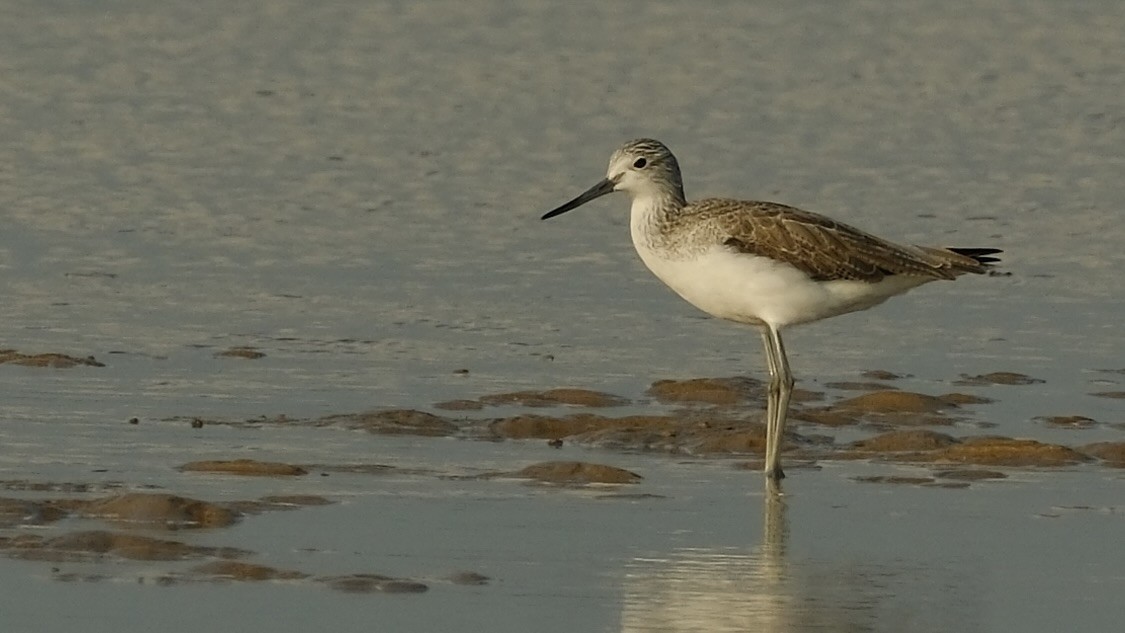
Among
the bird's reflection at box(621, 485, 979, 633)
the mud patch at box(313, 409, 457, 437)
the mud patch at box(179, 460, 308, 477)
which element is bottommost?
the bird's reflection at box(621, 485, 979, 633)

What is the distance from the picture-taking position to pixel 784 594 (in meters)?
8.24

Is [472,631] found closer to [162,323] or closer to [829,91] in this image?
[162,323]

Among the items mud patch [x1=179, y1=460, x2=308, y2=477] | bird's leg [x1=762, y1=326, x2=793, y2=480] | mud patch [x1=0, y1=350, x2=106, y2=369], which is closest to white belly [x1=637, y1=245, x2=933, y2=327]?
Answer: bird's leg [x1=762, y1=326, x2=793, y2=480]

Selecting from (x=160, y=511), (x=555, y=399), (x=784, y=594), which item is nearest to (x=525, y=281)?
(x=555, y=399)

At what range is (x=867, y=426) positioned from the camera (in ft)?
37.4

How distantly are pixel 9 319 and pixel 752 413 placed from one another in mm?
3998

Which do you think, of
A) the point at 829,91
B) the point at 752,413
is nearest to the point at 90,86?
the point at 829,91

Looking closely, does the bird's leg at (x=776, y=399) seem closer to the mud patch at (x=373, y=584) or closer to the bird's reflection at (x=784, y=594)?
the bird's reflection at (x=784, y=594)

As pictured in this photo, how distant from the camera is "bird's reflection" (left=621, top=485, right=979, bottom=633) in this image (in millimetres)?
7875

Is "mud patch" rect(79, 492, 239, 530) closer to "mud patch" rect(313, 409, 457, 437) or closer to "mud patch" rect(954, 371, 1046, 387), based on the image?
"mud patch" rect(313, 409, 457, 437)

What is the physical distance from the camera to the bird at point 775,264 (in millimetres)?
11141

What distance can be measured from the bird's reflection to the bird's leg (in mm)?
1401

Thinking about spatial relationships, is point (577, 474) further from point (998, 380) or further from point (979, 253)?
point (998, 380)

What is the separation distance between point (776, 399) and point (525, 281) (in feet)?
12.3
